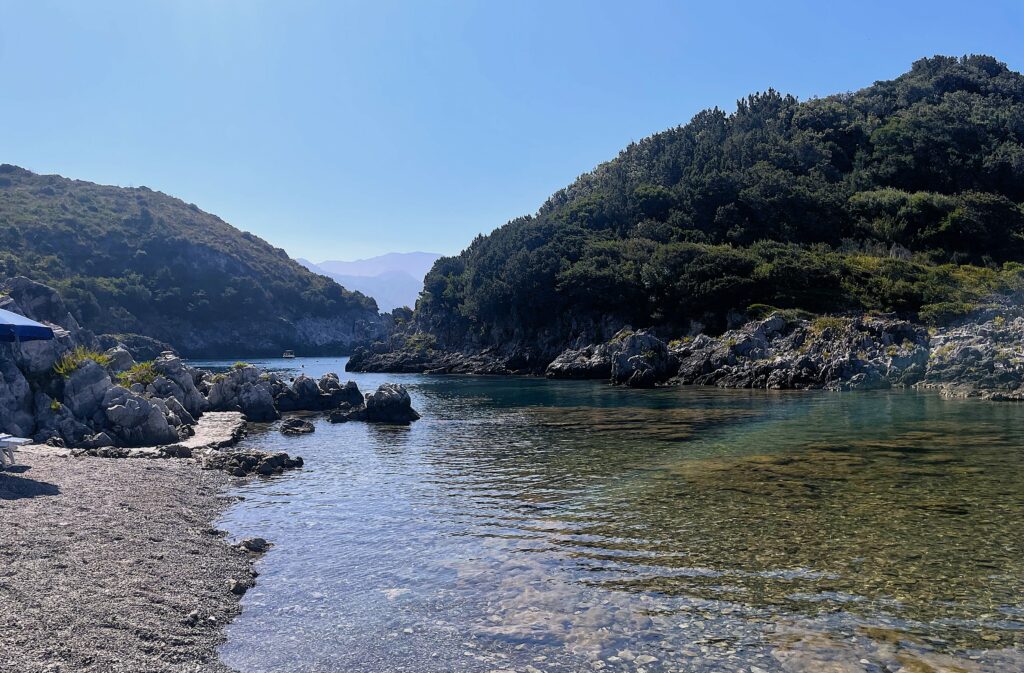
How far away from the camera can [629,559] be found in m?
12.6

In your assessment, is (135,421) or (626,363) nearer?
(135,421)

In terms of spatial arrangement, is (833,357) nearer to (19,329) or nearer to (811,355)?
(811,355)

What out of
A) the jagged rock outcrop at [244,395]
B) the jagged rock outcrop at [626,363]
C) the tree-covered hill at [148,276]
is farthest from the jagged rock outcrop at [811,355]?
the tree-covered hill at [148,276]

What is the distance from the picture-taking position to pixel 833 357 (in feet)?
187

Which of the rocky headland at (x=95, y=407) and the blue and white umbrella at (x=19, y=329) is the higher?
the blue and white umbrella at (x=19, y=329)

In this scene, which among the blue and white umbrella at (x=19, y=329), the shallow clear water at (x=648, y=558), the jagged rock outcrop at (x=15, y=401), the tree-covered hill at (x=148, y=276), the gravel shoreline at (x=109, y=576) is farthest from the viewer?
the tree-covered hill at (x=148, y=276)

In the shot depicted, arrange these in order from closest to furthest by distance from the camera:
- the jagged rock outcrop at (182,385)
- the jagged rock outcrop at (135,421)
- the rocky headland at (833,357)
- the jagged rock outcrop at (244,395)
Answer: the jagged rock outcrop at (135,421) → the jagged rock outcrop at (182,385) → the jagged rock outcrop at (244,395) → the rocky headland at (833,357)

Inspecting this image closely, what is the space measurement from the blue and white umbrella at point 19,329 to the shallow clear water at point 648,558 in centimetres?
770

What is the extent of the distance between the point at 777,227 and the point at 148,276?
145 m

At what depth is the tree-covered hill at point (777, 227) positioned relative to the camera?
76.7 m

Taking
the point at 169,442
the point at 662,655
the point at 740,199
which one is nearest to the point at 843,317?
the point at 740,199

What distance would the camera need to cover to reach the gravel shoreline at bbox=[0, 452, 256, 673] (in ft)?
26.3

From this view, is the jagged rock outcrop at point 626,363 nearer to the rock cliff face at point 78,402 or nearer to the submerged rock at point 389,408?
the submerged rock at point 389,408

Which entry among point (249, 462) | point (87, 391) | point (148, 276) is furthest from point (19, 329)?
point (148, 276)
